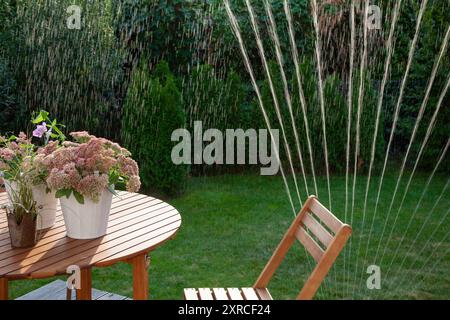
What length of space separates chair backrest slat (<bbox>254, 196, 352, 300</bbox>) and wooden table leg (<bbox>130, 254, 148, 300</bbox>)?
0.54 m

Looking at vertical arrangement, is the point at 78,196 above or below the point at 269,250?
above

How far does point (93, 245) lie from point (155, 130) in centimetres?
Result: 393

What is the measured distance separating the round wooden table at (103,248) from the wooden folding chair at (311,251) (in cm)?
30

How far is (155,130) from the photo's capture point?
629cm

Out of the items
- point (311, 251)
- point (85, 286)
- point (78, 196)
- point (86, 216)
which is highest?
point (78, 196)

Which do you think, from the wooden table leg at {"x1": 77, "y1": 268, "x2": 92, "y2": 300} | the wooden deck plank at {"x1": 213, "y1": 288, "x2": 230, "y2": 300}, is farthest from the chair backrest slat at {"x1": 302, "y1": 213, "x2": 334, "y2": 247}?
the wooden table leg at {"x1": 77, "y1": 268, "x2": 92, "y2": 300}

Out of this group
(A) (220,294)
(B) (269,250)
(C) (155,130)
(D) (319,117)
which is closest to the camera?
(A) (220,294)

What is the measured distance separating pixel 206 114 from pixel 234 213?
199 cm

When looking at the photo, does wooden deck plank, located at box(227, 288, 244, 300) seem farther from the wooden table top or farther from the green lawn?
the green lawn

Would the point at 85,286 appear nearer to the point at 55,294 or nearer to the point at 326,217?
the point at 55,294

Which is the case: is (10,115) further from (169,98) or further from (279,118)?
(279,118)

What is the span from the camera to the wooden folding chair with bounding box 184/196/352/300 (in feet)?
7.41

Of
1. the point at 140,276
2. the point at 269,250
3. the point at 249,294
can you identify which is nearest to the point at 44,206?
the point at 140,276

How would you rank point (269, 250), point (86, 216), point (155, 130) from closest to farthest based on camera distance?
point (86, 216) < point (269, 250) < point (155, 130)
